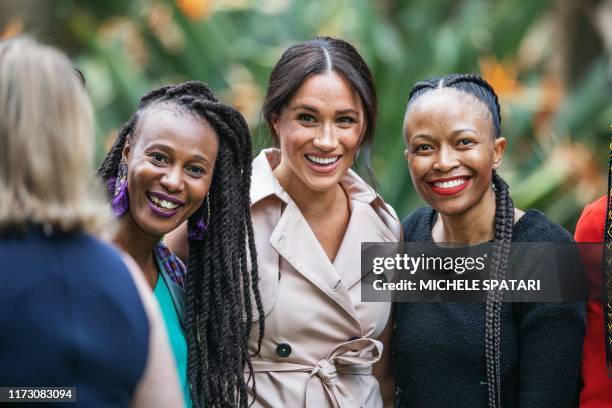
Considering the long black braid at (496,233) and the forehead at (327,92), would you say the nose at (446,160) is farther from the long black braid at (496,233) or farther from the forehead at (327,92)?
the forehead at (327,92)

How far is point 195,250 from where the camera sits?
10.6ft

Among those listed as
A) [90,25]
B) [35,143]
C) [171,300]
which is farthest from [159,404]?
[90,25]

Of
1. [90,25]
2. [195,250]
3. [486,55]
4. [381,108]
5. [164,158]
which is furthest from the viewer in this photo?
[90,25]

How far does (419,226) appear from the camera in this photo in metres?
3.73

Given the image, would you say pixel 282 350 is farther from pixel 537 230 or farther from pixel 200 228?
pixel 537 230

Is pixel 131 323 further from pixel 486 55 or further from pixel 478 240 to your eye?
pixel 486 55

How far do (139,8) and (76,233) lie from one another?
6953 millimetres

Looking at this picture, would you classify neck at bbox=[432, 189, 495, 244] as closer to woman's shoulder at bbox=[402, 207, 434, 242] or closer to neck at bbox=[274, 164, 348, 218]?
woman's shoulder at bbox=[402, 207, 434, 242]

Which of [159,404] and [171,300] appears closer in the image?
[159,404]

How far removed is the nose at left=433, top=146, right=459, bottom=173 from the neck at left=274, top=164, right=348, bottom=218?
52 cm

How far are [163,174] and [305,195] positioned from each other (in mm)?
812

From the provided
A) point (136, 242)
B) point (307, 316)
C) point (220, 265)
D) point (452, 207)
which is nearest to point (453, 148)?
point (452, 207)

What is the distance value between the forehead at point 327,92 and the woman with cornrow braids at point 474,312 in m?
0.25

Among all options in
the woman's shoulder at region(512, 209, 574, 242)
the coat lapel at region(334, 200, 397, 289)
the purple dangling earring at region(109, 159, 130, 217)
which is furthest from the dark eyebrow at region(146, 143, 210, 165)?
the woman's shoulder at region(512, 209, 574, 242)
